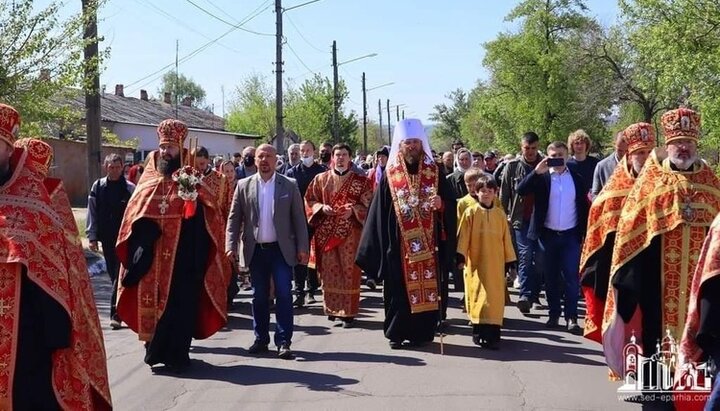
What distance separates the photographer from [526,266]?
35.1 ft

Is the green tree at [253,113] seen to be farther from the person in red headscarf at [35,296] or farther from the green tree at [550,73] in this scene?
the person in red headscarf at [35,296]

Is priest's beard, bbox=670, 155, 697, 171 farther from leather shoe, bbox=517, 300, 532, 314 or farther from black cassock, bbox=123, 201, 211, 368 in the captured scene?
leather shoe, bbox=517, 300, 532, 314

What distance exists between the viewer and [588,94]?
49344 millimetres

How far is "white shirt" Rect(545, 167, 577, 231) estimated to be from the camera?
9.69 m

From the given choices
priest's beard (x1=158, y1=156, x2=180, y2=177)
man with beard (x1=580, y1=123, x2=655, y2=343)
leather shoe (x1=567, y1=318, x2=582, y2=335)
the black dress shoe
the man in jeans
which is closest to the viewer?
man with beard (x1=580, y1=123, x2=655, y2=343)

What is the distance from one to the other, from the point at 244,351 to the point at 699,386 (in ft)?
16.4

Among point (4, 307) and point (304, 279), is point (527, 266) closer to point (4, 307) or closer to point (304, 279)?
point (304, 279)

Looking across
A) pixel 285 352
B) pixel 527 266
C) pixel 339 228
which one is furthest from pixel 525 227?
pixel 285 352

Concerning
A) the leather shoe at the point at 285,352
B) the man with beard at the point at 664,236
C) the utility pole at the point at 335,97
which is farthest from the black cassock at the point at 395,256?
Result: the utility pole at the point at 335,97

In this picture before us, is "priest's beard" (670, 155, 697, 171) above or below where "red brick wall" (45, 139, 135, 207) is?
below

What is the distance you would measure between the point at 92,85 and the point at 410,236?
27.4 feet

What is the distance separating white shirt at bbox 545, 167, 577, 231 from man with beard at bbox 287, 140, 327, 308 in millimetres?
3557

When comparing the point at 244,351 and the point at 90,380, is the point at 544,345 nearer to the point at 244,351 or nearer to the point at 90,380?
the point at 244,351

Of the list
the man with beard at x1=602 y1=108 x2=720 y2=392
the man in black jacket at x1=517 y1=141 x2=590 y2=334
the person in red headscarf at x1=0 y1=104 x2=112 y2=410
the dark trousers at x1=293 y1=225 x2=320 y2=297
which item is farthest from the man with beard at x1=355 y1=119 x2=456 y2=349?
the person in red headscarf at x1=0 y1=104 x2=112 y2=410
